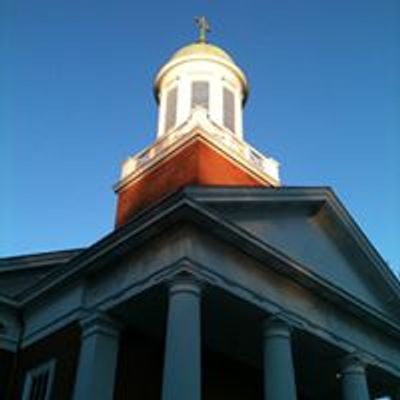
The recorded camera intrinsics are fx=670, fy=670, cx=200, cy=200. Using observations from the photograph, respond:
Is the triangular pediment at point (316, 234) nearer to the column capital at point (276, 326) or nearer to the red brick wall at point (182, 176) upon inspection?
the column capital at point (276, 326)

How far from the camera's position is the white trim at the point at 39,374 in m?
16.7

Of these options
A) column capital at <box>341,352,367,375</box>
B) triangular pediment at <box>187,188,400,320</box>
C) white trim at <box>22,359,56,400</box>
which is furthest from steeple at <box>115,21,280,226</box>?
white trim at <box>22,359,56,400</box>

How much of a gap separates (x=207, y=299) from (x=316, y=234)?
5121mm

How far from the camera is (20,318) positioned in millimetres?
18969

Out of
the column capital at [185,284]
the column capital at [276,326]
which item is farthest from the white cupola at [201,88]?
the column capital at [185,284]

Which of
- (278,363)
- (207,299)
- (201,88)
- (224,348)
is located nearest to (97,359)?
(207,299)

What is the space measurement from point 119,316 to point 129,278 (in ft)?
3.63

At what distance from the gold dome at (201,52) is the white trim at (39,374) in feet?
44.4

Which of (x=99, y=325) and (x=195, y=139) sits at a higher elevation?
(x=195, y=139)

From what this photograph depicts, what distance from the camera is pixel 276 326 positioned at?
51.4 ft

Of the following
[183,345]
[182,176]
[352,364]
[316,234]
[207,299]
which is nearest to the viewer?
[183,345]

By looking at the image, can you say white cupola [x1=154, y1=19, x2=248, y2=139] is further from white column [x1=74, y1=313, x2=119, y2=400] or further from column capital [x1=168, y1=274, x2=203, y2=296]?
column capital [x1=168, y1=274, x2=203, y2=296]

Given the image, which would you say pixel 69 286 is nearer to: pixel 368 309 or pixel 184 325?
pixel 184 325

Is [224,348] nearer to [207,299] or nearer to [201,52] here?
[207,299]
